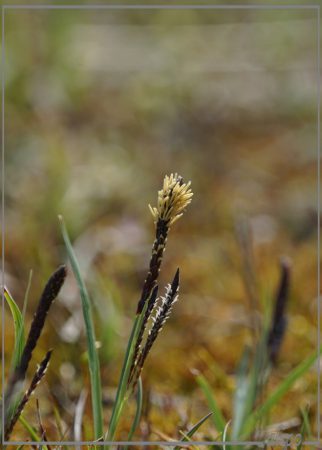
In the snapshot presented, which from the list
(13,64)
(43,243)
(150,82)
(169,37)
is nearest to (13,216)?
(43,243)

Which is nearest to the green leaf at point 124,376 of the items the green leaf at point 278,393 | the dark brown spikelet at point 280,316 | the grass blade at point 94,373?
the grass blade at point 94,373

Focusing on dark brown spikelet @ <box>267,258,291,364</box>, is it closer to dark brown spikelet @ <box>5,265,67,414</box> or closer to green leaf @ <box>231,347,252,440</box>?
green leaf @ <box>231,347,252,440</box>

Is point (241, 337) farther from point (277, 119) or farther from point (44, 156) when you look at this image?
point (277, 119)

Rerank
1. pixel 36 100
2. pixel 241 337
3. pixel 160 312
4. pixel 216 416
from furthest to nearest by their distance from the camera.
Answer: pixel 36 100 < pixel 241 337 < pixel 216 416 < pixel 160 312

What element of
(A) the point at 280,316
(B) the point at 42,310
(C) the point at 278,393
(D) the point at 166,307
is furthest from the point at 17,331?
(A) the point at 280,316

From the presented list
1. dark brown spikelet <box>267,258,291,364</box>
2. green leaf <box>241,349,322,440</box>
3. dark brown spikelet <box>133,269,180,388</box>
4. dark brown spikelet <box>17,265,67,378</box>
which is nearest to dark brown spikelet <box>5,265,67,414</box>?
dark brown spikelet <box>17,265,67,378</box>

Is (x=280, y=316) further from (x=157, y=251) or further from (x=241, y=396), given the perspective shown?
(x=157, y=251)
